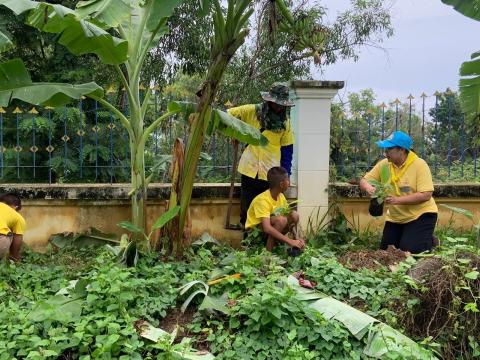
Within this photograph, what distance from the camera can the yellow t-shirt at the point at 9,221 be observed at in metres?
5.04

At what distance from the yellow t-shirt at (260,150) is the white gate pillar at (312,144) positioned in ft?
1.16

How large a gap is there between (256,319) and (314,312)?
0.44 metres

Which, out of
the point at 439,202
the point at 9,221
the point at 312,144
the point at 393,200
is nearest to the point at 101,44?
the point at 9,221

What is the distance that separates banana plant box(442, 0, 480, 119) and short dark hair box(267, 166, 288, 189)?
193cm

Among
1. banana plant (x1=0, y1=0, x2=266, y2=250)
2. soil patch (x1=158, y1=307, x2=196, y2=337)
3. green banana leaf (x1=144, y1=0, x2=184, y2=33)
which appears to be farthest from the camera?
green banana leaf (x1=144, y1=0, x2=184, y2=33)

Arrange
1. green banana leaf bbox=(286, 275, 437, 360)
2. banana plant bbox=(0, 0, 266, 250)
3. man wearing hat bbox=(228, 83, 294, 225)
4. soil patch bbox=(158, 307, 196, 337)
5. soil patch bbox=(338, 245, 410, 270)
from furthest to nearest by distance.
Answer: man wearing hat bbox=(228, 83, 294, 225), soil patch bbox=(338, 245, 410, 270), banana plant bbox=(0, 0, 266, 250), soil patch bbox=(158, 307, 196, 337), green banana leaf bbox=(286, 275, 437, 360)

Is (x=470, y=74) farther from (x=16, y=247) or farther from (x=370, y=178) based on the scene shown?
(x=16, y=247)

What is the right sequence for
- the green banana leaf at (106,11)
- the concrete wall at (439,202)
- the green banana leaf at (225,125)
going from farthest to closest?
the concrete wall at (439,202), the green banana leaf at (225,125), the green banana leaf at (106,11)

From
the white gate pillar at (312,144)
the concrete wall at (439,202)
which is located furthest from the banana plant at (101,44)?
the concrete wall at (439,202)

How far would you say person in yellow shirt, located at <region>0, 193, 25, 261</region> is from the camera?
16.5 feet

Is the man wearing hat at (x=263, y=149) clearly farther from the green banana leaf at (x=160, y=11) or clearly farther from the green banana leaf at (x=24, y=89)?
the green banana leaf at (x=24, y=89)

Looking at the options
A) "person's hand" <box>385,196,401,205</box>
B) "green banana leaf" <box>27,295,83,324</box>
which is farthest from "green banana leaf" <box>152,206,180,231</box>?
"person's hand" <box>385,196,401,205</box>

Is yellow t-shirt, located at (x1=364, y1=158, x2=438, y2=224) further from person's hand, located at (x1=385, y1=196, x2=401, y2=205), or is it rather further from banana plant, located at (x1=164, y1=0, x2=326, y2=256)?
banana plant, located at (x1=164, y1=0, x2=326, y2=256)

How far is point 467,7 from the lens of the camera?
471cm
